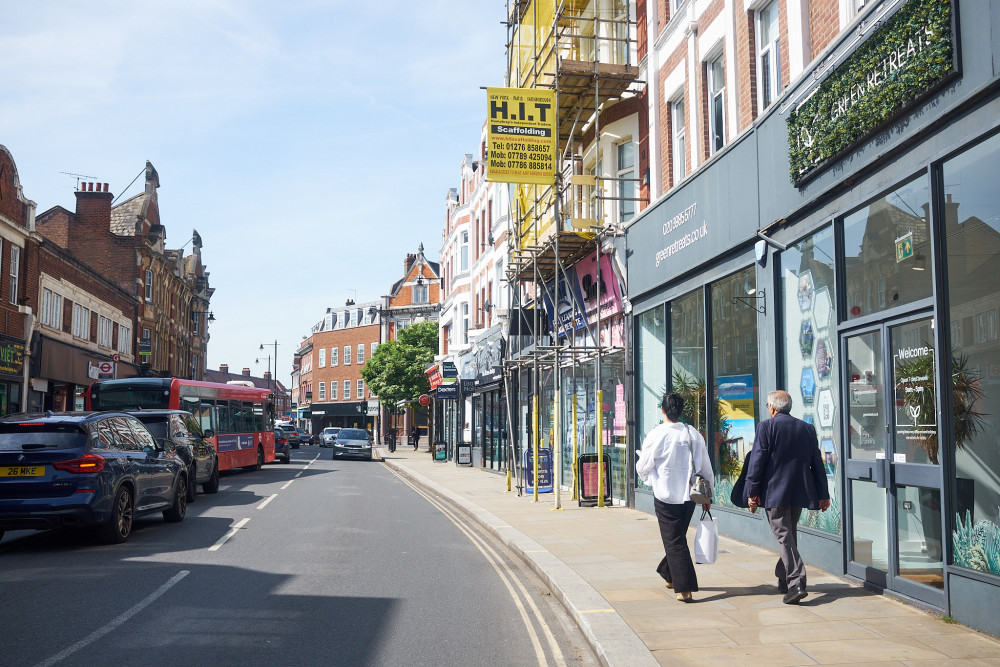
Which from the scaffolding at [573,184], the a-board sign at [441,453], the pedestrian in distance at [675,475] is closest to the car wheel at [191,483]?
the scaffolding at [573,184]

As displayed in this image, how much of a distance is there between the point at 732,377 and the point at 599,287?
5767 mm

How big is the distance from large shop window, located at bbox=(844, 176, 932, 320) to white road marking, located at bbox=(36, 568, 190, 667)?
23.2 feet

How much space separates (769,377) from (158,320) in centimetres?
4611

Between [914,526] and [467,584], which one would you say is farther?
[467,584]

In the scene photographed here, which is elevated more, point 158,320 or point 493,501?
point 158,320

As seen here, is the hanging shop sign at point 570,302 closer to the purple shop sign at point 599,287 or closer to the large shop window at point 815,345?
the purple shop sign at point 599,287

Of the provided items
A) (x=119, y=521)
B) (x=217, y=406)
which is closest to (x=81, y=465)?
(x=119, y=521)

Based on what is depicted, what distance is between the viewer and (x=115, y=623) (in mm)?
6875

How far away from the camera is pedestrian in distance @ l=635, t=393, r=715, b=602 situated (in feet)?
25.0

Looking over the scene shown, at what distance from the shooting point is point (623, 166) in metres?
17.2

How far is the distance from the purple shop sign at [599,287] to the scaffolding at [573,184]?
0.54 feet

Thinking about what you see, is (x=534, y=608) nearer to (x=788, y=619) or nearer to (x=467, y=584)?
(x=467, y=584)

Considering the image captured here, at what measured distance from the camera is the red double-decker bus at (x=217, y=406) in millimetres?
22688

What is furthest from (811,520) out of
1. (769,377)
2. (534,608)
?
(534,608)
